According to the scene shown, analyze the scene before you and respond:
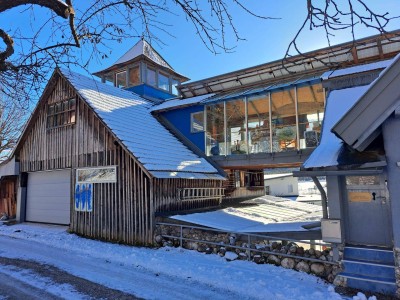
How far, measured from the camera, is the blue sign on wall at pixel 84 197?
39.9 ft

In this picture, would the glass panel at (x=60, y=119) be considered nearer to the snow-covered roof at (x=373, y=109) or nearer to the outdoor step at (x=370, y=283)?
the snow-covered roof at (x=373, y=109)

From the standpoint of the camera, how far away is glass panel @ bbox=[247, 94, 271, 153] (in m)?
12.8

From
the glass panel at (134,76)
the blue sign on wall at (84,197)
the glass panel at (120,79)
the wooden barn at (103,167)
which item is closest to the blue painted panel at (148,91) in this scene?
the glass panel at (134,76)

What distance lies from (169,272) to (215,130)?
779 cm

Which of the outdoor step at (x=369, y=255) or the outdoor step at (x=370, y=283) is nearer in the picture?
the outdoor step at (x=370, y=283)

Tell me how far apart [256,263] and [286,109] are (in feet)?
24.7

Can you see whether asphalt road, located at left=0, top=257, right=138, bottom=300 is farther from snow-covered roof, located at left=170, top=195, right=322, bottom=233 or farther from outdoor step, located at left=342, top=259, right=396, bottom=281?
outdoor step, located at left=342, top=259, right=396, bottom=281

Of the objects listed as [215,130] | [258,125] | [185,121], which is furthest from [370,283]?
[185,121]

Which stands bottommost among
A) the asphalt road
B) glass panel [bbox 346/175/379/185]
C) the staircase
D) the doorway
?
the asphalt road

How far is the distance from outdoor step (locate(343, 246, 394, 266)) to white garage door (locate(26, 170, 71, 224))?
1147cm

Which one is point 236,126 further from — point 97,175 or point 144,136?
point 97,175

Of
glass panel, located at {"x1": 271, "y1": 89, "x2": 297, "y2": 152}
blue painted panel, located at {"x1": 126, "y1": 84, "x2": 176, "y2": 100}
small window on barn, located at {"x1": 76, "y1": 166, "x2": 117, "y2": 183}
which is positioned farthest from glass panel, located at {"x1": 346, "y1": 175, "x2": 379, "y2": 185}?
blue painted panel, located at {"x1": 126, "y1": 84, "x2": 176, "y2": 100}

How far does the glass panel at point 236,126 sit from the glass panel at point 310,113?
7.94 feet

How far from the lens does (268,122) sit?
1298cm
